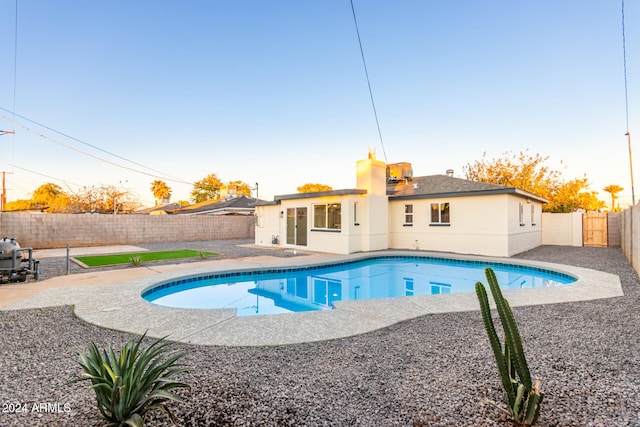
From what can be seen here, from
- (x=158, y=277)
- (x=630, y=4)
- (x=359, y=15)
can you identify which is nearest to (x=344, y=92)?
(x=359, y=15)

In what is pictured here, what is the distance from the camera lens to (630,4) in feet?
24.3

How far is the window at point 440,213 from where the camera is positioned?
1377cm

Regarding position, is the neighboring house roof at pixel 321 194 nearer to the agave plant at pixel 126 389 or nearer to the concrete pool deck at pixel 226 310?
the concrete pool deck at pixel 226 310

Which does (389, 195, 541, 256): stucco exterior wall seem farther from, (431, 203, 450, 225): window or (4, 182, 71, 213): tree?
(4, 182, 71, 213): tree

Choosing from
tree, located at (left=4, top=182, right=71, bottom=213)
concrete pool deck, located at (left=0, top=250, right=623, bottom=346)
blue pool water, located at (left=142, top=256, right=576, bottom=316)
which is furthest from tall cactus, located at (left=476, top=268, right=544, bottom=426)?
tree, located at (left=4, top=182, right=71, bottom=213)

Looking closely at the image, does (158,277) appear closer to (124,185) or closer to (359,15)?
Answer: (359,15)

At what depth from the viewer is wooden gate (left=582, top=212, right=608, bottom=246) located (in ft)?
51.6

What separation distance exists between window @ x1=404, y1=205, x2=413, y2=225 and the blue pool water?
3253 mm

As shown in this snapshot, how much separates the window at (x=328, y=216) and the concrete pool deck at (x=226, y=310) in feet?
24.5

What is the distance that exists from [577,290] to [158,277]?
9.88 meters

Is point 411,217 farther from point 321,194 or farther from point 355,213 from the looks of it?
point 321,194

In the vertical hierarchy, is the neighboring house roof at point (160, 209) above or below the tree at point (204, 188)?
below

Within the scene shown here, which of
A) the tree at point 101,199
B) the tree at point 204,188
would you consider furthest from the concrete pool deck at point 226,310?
the tree at point 204,188

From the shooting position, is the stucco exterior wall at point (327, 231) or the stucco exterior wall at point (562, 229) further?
the stucco exterior wall at point (562, 229)
